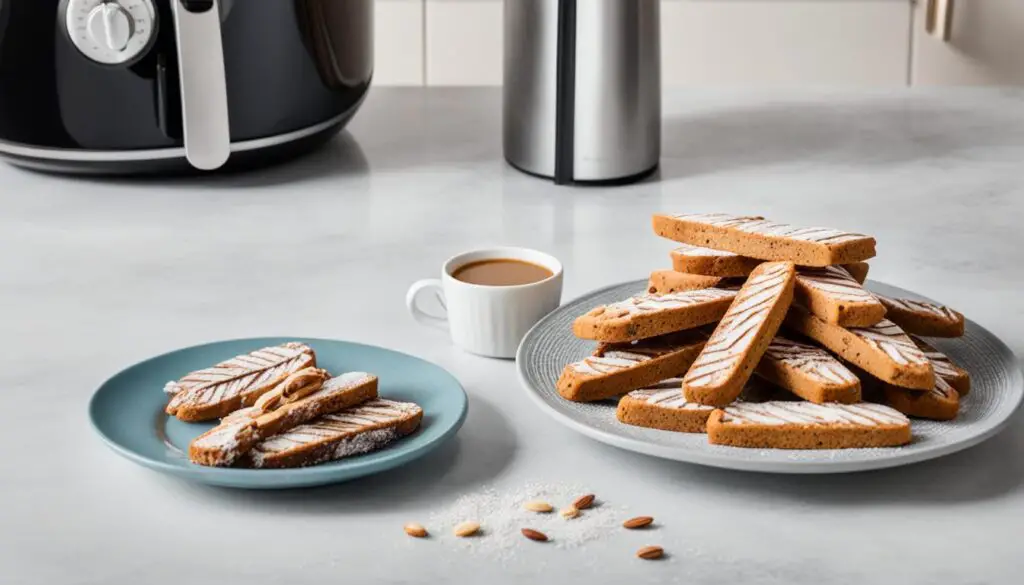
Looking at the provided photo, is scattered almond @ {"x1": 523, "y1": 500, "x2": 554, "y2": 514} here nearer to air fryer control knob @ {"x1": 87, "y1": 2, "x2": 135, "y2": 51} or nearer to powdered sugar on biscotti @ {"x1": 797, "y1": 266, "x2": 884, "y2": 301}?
powdered sugar on biscotti @ {"x1": 797, "y1": 266, "x2": 884, "y2": 301}

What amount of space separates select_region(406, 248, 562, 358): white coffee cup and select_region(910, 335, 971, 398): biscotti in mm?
277

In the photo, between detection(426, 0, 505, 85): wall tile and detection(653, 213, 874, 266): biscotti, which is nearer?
detection(653, 213, 874, 266): biscotti

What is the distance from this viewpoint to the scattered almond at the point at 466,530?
0.81 m

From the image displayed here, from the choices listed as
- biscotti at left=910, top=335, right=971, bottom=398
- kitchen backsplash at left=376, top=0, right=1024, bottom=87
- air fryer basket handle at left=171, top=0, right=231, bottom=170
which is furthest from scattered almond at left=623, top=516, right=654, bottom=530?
kitchen backsplash at left=376, top=0, right=1024, bottom=87

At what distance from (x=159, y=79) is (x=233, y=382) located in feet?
1.86

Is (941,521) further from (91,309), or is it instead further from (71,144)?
(71,144)

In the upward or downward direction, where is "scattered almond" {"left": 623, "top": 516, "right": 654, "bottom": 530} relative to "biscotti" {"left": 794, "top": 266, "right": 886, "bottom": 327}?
downward

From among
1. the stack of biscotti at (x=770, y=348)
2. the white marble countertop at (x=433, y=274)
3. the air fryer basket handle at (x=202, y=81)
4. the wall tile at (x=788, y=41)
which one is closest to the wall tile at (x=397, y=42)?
the wall tile at (x=788, y=41)

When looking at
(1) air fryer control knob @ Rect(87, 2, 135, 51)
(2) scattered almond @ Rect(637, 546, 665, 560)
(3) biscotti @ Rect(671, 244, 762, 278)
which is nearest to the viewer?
(2) scattered almond @ Rect(637, 546, 665, 560)

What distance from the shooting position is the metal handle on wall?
7.95 ft

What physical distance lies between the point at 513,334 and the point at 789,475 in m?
0.26

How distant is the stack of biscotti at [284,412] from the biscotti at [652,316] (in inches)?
5.3

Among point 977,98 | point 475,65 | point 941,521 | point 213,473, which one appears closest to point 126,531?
point 213,473

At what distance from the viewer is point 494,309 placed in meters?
1.05
